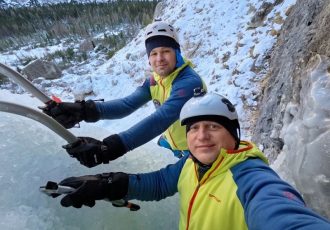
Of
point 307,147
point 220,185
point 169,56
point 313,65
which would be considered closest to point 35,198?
point 169,56

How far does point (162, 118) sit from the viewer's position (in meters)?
2.57

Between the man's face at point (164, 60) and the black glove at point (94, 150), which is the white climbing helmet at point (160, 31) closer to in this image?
the man's face at point (164, 60)

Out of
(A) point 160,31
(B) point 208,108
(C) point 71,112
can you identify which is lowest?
(C) point 71,112

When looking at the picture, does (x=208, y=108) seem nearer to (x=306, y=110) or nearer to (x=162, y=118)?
(x=162, y=118)

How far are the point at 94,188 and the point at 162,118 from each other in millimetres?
732

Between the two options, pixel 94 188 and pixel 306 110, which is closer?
pixel 94 188

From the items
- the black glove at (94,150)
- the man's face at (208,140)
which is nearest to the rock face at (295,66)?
the man's face at (208,140)

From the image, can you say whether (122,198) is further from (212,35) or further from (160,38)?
(212,35)

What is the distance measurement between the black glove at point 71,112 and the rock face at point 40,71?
20.2 ft

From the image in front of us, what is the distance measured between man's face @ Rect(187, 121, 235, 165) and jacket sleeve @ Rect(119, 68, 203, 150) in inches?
27.4

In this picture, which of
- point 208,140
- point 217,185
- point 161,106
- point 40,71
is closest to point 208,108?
point 208,140

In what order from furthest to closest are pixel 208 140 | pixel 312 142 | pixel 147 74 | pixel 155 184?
1. pixel 147 74
2. pixel 312 142
3. pixel 155 184
4. pixel 208 140

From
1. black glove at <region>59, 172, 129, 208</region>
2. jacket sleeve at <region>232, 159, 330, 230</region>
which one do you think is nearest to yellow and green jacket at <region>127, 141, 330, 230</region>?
jacket sleeve at <region>232, 159, 330, 230</region>

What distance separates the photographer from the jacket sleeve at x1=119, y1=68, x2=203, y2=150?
8.13 ft
